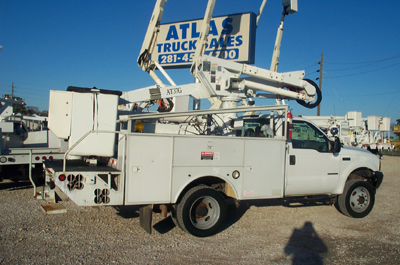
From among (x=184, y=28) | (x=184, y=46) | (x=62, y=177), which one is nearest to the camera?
(x=62, y=177)

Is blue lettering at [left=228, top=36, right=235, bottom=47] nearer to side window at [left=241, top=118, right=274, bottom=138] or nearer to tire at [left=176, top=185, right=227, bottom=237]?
side window at [left=241, top=118, right=274, bottom=138]

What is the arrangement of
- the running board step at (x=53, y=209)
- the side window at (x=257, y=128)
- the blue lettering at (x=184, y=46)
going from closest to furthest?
the running board step at (x=53, y=209), the side window at (x=257, y=128), the blue lettering at (x=184, y=46)

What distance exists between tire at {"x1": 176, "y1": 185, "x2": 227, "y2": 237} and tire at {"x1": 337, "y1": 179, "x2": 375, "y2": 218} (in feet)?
9.96

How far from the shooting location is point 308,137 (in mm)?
7062

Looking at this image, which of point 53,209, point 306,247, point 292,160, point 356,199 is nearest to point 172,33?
point 292,160

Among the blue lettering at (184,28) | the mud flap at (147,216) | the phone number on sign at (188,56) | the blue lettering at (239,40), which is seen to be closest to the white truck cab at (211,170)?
the mud flap at (147,216)

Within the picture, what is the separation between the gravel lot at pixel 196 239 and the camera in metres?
4.88

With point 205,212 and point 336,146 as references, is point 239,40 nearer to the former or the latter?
point 336,146

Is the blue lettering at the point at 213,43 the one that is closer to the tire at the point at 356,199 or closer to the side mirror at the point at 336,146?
the side mirror at the point at 336,146

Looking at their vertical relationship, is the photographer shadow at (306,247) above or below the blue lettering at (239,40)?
below

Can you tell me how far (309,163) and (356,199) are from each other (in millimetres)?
1667

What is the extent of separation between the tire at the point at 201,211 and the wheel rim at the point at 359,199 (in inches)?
131

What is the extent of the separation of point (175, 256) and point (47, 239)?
2.14 m

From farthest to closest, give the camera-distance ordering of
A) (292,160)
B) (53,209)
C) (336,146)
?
(336,146) < (292,160) < (53,209)
